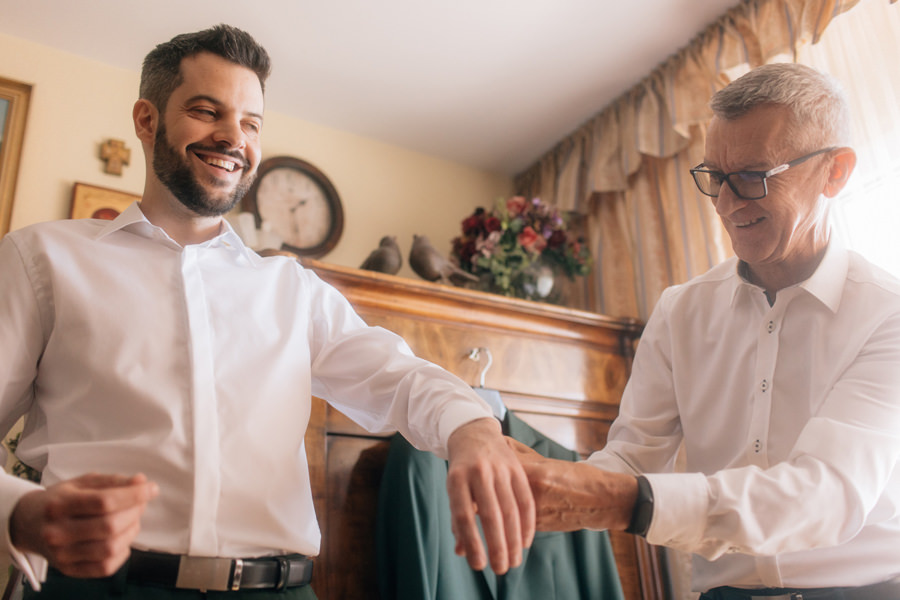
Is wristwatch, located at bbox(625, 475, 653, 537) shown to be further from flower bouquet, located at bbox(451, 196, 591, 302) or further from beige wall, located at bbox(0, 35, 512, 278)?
beige wall, located at bbox(0, 35, 512, 278)

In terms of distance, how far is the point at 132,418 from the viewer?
1093mm

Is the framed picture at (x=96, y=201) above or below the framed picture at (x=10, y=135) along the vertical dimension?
below

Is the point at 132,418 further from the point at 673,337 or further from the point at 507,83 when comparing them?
the point at 507,83

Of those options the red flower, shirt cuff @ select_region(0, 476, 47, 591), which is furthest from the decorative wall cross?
shirt cuff @ select_region(0, 476, 47, 591)

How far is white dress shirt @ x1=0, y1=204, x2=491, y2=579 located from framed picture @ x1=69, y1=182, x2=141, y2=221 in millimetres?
1388

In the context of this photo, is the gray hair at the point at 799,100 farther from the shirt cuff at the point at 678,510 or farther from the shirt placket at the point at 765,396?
the shirt cuff at the point at 678,510

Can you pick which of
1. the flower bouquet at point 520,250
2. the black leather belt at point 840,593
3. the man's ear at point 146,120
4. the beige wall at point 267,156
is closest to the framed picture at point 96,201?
the beige wall at point 267,156

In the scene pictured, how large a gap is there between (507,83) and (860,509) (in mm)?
2340

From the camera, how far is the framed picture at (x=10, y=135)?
2469 millimetres

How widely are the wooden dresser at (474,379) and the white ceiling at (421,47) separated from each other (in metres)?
1.07

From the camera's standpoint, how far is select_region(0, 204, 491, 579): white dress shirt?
3.51 feet

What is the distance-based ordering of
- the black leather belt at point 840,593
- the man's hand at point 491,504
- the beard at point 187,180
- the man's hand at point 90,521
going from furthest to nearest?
the beard at point 187,180, the black leather belt at point 840,593, the man's hand at point 491,504, the man's hand at point 90,521

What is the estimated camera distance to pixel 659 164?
302 centimetres

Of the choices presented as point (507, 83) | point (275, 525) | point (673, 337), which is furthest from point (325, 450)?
point (507, 83)
